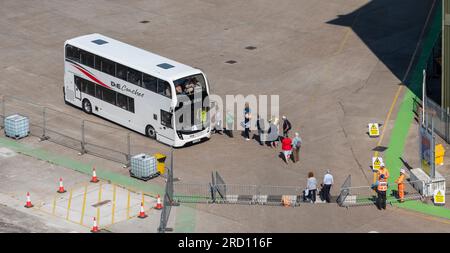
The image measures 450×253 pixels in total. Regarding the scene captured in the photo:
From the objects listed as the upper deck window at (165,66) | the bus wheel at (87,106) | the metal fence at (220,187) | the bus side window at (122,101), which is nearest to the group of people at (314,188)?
the metal fence at (220,187)

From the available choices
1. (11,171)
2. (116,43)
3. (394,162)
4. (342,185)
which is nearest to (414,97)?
(394,162)

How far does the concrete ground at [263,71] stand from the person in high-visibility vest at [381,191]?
47cm

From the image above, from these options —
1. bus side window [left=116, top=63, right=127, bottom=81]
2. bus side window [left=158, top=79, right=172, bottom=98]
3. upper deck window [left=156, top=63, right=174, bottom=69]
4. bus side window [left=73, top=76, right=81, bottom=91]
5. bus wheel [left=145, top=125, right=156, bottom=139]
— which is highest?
upper deck window [left=156, top=63, right=174, bottom=69]

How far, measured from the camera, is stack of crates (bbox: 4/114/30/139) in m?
55.7

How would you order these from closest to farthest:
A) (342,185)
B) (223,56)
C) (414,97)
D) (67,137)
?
(342,185), (67,137), (414,97), (223,56)

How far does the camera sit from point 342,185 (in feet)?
164

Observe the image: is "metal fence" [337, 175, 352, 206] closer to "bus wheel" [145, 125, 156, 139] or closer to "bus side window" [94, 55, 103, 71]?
"bus wheel" [145, 125, 156, 139]

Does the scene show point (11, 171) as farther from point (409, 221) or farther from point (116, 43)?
point (409, 221)

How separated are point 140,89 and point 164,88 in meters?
1.87

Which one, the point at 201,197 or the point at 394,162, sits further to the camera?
the point at 394,162

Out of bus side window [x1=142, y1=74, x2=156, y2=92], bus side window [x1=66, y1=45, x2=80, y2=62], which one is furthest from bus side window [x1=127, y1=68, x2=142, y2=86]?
bus side window [x1=66, y1=45, x2=80, y2=62]

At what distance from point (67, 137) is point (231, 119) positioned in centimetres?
901

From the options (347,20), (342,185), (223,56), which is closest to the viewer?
(342,185)

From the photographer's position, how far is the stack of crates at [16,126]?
55688 mm
